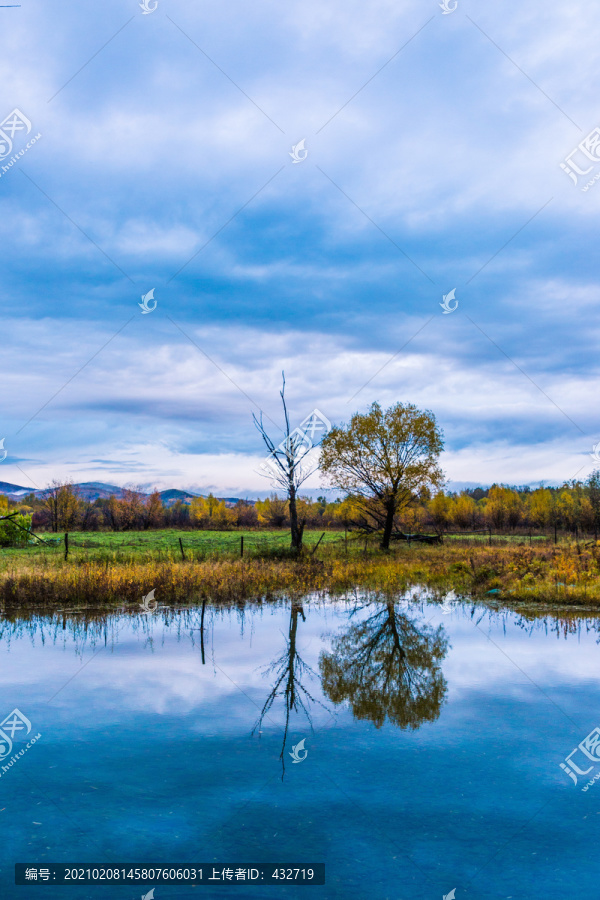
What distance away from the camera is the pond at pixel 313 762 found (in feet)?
15.1

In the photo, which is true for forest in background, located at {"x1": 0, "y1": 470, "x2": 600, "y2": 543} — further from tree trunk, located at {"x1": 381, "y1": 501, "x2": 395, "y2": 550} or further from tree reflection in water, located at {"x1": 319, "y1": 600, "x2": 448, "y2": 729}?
tree reflection in water, located at {"x1": 319, "y1": 600, "x2": 448, "y2": 729}

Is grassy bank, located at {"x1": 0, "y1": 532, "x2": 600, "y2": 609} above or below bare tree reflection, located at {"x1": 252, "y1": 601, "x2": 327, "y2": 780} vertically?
above

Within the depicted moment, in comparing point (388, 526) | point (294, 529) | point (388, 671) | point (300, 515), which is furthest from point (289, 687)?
point (300, 515)

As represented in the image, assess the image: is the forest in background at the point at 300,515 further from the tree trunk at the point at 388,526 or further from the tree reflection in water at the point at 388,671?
the tree reflection in water at the point at 388,671

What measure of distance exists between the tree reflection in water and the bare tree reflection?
1.12 feet

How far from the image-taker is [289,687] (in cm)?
903

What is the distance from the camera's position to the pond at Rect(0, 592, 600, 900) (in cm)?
460

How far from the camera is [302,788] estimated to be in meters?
5.77

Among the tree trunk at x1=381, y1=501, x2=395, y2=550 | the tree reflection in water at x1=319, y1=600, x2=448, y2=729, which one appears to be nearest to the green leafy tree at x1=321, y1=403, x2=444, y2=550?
the tree trunk at x1=381, y1=501, x2=395, y2=550

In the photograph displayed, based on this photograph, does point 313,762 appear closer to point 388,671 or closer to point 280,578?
point 388,671

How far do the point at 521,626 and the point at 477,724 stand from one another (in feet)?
21.1

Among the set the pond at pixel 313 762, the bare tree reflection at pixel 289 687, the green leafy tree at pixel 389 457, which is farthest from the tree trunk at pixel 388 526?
the bare tree reflection at pixel 289 687

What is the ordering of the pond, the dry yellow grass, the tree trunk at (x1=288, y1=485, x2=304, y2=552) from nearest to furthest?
the pond, the dry yellow grass, the tree trunk at (x1=288, y1=485, x2=304, y2=552)

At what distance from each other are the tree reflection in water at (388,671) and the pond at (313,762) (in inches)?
1.7
